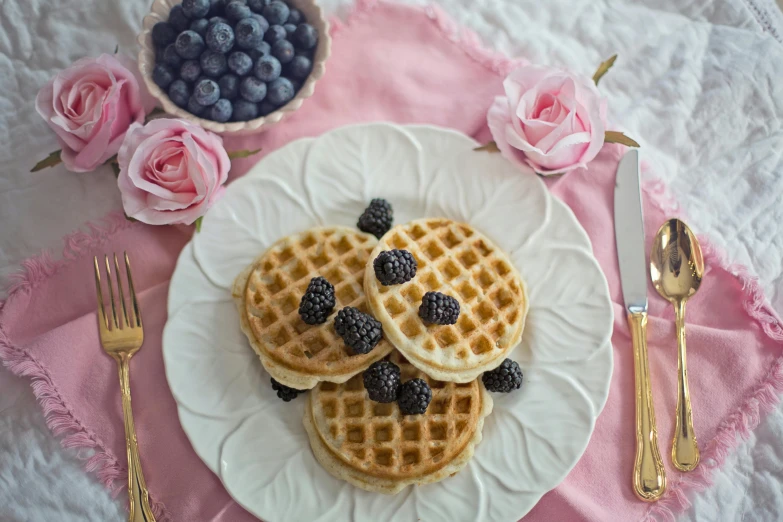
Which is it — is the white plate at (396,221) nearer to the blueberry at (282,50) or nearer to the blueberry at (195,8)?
the blueberry at (282,50)

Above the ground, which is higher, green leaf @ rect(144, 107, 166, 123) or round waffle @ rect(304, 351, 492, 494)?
green leaf @ rect(144, 107, 166, 123)

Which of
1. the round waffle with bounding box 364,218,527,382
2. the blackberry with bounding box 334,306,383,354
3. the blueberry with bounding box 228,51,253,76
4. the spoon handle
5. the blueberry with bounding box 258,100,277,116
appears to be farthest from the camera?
the blueberry with bounding box 258,100,277,116

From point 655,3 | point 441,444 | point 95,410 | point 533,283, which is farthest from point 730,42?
point 95,410

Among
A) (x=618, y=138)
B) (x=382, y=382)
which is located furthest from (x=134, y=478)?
(x=618, y=138)

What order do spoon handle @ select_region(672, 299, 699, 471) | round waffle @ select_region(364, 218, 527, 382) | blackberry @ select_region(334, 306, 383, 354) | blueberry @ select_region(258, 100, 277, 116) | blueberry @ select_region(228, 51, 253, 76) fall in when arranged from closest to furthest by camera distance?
blackberry @ select_region(334, 306, 383, 354) < round waffle @ select_region(364, 218, 527, 382) < spoon handle @ select_region(672, 299, 699, 471) < blueberry @ select_region(228, 51, 253, 76) < blueberry @ select_region(258, 100, 277, 116)

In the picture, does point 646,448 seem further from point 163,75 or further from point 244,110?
point 163,75

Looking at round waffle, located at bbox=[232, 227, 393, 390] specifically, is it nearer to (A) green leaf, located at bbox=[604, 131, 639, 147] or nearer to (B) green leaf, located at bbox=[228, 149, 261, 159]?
(B) green leaf, located at bbox=[228, 149, 261, 159]

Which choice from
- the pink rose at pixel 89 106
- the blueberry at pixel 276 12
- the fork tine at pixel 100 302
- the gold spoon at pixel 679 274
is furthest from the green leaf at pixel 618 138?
the fork tine at pixel 100 302

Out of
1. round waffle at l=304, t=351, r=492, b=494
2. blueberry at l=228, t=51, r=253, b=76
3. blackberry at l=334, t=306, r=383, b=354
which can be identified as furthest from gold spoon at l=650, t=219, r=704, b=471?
blueberry at l=228, t=51, r=253, b=76
